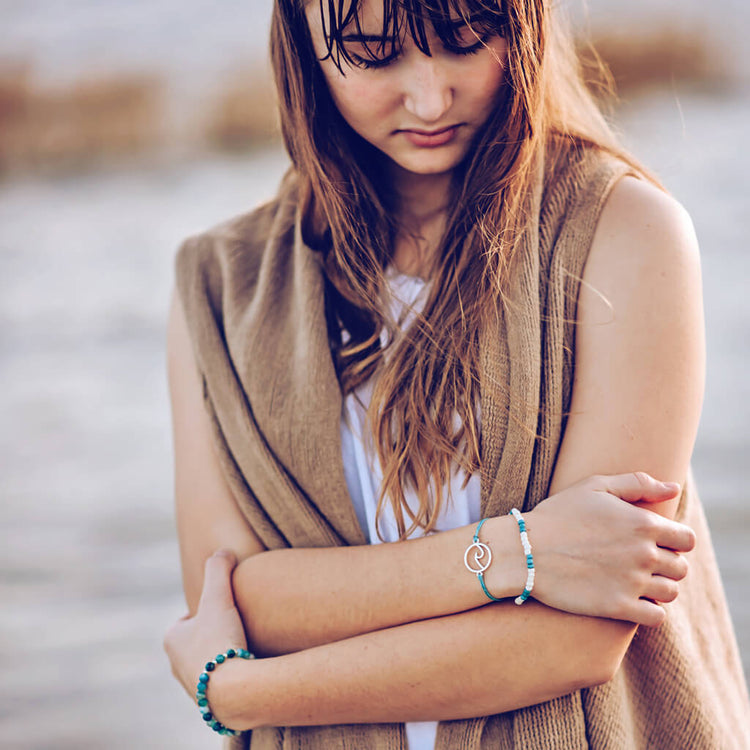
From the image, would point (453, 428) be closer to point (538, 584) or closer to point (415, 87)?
point (538, 584)

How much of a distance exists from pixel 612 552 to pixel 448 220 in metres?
0.53

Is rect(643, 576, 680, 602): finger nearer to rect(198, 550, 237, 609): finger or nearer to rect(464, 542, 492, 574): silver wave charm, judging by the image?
rect(464, 542, 492, 574): silver wave charm

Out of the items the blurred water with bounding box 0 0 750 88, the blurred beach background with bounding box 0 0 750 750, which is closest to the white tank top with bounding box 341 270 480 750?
the blurred beach background with bounding box 0 0 750 750

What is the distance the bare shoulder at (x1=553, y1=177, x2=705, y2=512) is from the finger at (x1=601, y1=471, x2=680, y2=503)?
23 mm

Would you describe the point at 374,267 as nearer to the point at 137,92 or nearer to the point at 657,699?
the point at 657,699

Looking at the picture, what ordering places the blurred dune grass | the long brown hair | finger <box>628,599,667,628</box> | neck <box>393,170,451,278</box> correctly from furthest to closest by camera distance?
1. the blurred dune grass
2. neck <box>393,170,451,278</box>
3. the long brown hair
4. finger <box>628,599,667,628</box>

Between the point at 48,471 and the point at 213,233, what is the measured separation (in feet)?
6.91

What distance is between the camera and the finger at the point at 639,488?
107cm

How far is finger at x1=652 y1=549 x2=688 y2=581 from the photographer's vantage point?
1.06m

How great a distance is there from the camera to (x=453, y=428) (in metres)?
1.21

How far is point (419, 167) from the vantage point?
1.23 m

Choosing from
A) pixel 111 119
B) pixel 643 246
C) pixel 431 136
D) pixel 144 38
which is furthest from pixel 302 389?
pixel 144 38

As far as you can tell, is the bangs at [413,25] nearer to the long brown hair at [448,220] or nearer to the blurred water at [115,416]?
the long brown hair at [448,220]

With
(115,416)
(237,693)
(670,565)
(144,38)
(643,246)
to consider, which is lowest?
(115,416)
